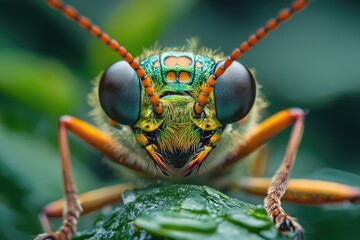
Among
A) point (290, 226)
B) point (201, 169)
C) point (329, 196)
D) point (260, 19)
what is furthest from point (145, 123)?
point (260, 19)

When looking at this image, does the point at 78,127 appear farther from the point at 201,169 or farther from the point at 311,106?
the point at 311,106

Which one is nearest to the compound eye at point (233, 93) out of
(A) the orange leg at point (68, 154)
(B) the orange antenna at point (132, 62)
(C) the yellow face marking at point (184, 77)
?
(C) the yellow face marking at point (184, 77)

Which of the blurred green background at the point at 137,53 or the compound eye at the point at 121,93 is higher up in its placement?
the blurred green background at the point at 137,53

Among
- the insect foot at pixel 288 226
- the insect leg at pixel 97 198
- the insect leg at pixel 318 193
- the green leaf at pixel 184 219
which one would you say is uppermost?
the insect leg at pixel 318 193

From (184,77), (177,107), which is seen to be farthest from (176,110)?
(184,77)

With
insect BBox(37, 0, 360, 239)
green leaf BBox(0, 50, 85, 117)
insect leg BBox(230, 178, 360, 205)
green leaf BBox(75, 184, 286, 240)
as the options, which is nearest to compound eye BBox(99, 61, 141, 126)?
insect BBox(37, 0, 360, 239)

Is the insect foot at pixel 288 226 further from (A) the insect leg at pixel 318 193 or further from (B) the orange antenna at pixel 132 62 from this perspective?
(A) the insect leg at pixel 318 193
